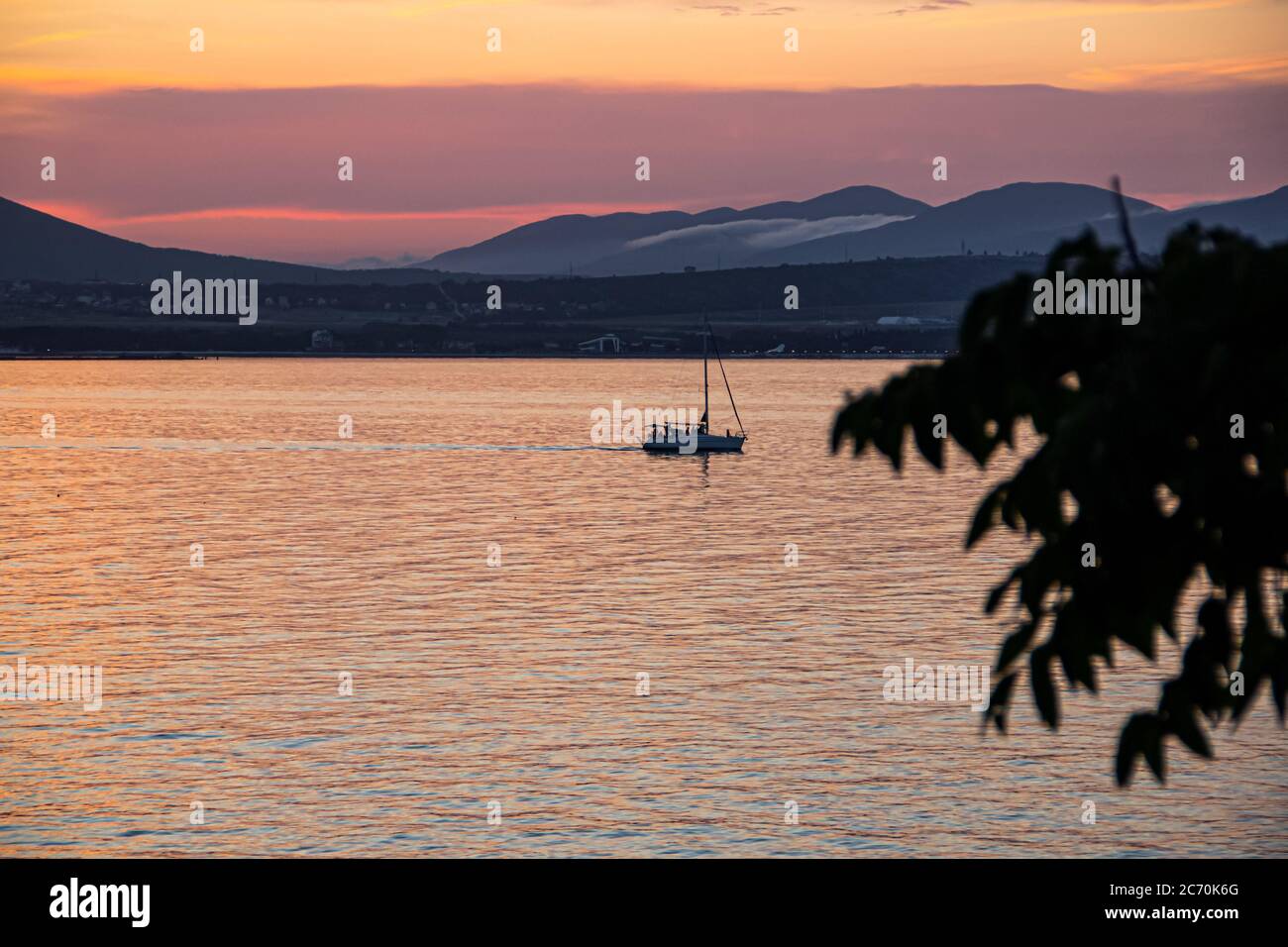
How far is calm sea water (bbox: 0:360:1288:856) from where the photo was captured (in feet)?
131

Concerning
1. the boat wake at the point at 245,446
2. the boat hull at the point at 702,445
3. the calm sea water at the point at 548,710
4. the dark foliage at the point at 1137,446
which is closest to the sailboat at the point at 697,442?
the boat hull at the point at 702,445

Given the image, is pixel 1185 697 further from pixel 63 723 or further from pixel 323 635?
pixel 323 635

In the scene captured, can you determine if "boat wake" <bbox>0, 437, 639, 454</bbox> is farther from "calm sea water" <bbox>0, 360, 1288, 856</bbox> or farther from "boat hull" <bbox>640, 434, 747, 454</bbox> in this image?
"calm sea water" <bbox>0, 360, 1288, 856</bbox>

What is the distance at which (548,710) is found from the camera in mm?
51094

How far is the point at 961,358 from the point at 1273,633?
6.39 feet

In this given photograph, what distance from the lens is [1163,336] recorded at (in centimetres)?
584

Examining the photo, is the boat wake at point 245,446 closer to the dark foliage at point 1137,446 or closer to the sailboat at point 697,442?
the sailboat at point 697,442

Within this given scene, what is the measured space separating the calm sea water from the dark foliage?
2723 centimetres

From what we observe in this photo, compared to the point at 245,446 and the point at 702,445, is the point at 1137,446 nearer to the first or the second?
the point at 702,445

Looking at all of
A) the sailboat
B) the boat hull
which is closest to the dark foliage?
the sailboat

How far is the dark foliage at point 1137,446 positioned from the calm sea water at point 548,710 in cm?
2723

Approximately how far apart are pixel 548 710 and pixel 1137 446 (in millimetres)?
46325
